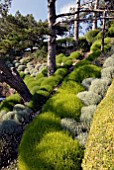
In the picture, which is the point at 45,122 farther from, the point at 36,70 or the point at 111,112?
the point at 36,70

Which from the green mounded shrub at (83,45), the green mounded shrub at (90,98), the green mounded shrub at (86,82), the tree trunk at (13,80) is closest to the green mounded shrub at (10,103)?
the tree trunk at (13,80)

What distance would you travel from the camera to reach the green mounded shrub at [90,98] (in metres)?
5.09

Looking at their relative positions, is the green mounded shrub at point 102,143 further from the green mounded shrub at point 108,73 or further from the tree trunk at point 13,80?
the tree trunk at point 13,80

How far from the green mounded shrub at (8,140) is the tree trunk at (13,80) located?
1.95 metres

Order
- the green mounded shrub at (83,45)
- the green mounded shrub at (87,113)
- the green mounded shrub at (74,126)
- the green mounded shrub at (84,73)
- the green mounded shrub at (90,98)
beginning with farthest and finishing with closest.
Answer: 1. the green mounded shrub at (83,45)
2. the green mounded shrub at (84,73)
3. the green mounded shrub at (90,98)
4. the green mounded shrub at (87,113)
5. the green mounded shrub at (74,126)

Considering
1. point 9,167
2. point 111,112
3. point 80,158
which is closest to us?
point 111,112

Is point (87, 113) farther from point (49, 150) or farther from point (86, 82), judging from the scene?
point (86, 82)

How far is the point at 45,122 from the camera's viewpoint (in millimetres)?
4539

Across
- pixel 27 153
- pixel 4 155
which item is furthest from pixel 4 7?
pixel 27 153

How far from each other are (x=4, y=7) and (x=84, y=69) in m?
4.19

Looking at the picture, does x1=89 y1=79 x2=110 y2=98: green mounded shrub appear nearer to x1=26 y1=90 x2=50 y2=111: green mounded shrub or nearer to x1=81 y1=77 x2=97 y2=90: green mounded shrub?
x1=81 y1=77 x2=97 y2=90: green mounded shrub

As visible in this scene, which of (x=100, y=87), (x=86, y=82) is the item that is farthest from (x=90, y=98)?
(x=86, y=82)

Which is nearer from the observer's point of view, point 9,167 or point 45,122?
point 45,122

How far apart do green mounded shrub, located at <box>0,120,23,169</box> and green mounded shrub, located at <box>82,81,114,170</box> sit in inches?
88.4
